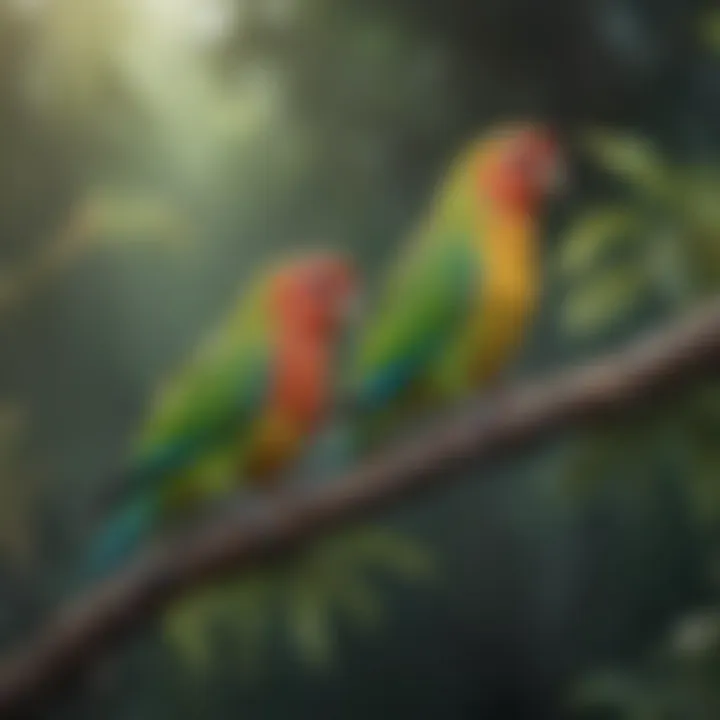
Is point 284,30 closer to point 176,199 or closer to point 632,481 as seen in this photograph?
point 176,199

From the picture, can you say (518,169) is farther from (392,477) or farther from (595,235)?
(392,477)

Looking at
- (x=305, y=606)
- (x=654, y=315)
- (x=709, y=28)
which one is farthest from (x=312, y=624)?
(x=709, y=28)

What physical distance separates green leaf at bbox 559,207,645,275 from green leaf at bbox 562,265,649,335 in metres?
0.02

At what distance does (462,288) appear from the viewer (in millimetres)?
1239

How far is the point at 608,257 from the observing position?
1.25 metres

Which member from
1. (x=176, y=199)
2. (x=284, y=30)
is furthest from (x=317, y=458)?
(x=284, y=30)

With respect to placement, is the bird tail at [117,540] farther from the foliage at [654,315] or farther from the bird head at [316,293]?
the foliage at [654,315]

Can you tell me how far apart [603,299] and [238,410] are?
313mm

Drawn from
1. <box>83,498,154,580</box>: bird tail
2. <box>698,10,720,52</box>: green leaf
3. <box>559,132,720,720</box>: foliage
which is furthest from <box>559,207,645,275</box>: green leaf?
<box>83,498,154,580</box>: bird tail

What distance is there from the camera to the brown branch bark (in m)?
1.24

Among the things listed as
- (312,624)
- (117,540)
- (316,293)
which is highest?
(316,293)

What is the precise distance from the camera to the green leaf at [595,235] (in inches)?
49.3

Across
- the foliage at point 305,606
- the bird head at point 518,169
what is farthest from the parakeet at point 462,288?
the foliage at point 305,606

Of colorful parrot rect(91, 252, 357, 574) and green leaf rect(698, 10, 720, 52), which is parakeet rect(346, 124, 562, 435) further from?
green leaf rect(698, 10, 720, 52)
